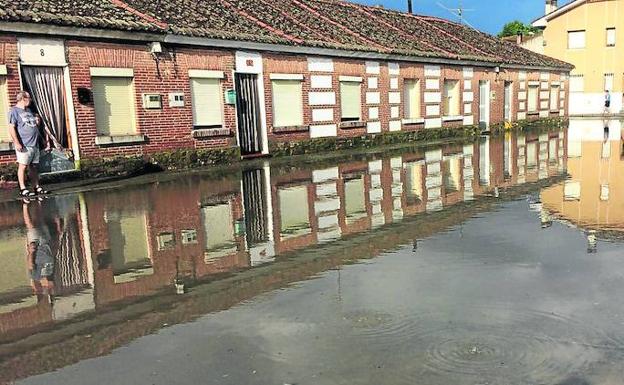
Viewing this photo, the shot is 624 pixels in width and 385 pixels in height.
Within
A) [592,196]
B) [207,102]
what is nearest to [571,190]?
[592,196]

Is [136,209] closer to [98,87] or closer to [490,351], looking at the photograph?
[98,87]

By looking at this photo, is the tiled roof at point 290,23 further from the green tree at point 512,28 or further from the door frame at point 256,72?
the green tree at point 512,28

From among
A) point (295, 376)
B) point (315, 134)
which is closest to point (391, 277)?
point (295, 376)

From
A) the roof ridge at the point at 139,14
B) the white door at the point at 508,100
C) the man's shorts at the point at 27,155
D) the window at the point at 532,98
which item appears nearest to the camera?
the man's shorts at the point at 27,155

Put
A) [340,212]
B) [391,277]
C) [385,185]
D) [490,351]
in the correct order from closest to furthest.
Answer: [490,351] < [391,277] < [340,212] < [385,185]

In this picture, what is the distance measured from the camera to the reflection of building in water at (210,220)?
4984 mm

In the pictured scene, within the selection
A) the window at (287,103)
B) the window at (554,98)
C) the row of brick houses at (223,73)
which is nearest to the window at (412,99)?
the row of brick houses at (223,73)

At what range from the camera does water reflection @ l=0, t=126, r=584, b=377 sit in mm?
4930

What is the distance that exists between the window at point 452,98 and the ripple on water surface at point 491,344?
76.3 ft

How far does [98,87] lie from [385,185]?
24.3 feet

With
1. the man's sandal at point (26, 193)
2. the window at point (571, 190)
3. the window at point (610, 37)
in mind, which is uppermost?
the window at point (610, 37)

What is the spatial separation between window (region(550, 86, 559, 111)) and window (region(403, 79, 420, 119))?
16.6 m

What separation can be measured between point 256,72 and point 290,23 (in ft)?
12.8

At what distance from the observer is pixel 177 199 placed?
9.63 meters
